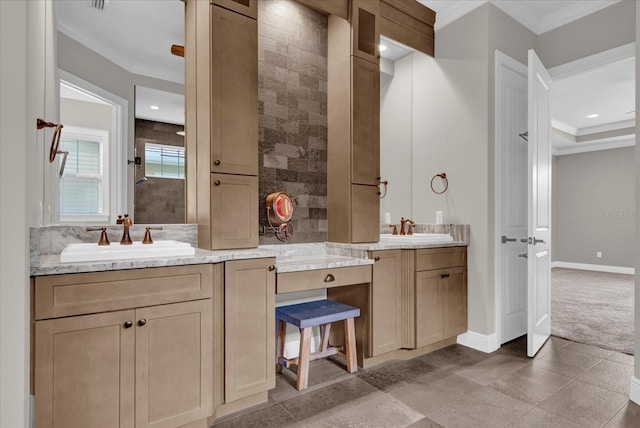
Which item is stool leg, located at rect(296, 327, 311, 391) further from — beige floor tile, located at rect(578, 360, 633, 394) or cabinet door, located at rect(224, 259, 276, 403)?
beige floor tile, located at rect(578, 360, 633, 394)

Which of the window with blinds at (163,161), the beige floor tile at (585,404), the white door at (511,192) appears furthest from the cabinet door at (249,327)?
the white door at (511,192)

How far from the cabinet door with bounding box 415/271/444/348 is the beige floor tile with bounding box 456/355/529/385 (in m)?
0.32

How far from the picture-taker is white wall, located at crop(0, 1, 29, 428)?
1.09 metres

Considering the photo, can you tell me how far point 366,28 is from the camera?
2.84m

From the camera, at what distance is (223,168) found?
6.99 feet

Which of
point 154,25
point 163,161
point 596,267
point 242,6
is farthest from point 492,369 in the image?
point 596,267

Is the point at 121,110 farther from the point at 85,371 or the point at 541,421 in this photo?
the point at 541,421

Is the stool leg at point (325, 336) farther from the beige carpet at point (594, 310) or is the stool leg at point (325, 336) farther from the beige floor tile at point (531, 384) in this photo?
the beige carpet at point (594, 310)

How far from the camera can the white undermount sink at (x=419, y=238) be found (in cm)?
282

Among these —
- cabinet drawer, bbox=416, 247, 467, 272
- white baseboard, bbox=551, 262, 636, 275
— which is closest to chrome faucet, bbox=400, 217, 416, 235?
cabinet drawer, bbox=416, 247, 467, 272

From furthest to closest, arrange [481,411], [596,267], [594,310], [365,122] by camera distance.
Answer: [596,267] < [594,310] < [365,122] < [481,411]

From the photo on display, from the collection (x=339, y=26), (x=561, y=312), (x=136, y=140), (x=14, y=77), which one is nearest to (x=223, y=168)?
(x=136, y=140)

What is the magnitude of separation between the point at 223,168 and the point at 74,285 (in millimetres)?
977

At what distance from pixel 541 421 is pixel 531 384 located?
472mm
